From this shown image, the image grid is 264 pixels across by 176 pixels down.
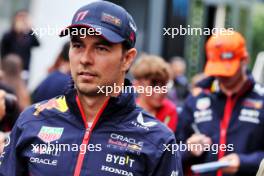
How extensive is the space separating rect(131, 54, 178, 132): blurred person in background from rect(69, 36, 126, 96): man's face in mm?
2490

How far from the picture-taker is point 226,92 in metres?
5.75

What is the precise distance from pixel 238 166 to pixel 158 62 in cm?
138

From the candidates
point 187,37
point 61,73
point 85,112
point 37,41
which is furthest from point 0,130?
point 187,37

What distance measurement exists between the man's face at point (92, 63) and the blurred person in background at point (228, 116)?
194 centimetres

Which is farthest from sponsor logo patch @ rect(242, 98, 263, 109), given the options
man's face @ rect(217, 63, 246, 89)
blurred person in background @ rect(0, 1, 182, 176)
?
blurred person in background @ rect(0, 1, 182, 176)

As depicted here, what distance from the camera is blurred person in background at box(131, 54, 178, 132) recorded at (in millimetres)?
6281

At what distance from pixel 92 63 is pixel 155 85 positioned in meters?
2.69

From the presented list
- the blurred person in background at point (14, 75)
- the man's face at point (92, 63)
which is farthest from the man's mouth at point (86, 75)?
the blurred person in background at point (14, 75)

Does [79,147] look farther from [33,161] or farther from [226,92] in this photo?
[226,92]

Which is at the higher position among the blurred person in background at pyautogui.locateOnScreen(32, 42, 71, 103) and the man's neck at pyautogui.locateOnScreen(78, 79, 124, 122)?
the man's neck at pyautogui.locateOnScreen(78, 79, 124, 122)

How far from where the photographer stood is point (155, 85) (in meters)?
6.31

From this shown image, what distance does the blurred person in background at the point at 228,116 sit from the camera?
5512 mm

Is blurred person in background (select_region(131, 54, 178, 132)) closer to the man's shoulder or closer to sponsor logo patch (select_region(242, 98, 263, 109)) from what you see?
sponsor logo patch (select_region(242, 98, 263, 109))

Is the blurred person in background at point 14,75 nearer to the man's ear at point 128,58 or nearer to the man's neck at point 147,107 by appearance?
the man's neck at point 147,107
